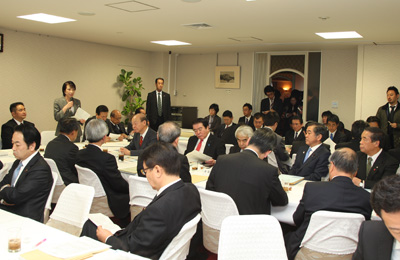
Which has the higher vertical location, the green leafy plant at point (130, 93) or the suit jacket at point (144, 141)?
the green leafy plant at point (130, 93)

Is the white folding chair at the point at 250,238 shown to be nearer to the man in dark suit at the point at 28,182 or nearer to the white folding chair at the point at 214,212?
the white folding chair at the point at 214,212

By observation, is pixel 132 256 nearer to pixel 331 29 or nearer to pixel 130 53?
pixel 331 29

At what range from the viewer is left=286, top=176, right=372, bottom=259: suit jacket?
288 centimetres

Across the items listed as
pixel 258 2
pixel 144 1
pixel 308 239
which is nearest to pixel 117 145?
pixel 144 1

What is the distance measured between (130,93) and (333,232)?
944 cm

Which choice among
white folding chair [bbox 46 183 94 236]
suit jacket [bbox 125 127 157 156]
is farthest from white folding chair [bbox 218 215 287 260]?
suit jacket [bbox 125 127 157 156]

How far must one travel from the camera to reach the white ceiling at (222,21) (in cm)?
579

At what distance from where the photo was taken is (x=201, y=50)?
11.7 meters

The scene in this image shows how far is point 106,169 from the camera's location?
13.6 feet

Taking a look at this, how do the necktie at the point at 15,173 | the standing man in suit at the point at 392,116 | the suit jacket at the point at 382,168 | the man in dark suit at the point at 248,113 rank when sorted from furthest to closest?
the man in dark suit at the point at 248,113 < the standing man in suit at the point at 392,116 < the suit jacket at the point at 382,168 < the necktie at the point at 15,173

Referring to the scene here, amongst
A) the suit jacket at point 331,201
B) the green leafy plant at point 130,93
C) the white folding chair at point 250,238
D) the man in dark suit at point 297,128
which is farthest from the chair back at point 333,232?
the green leafy plant at point 130,93

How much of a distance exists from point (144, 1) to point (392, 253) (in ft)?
15.8

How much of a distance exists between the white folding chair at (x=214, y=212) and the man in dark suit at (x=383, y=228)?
1201 millimetres

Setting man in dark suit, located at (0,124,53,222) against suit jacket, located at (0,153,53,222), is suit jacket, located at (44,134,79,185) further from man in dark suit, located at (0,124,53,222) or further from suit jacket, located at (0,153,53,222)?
suit jacket, located at (0,153,53,222)
